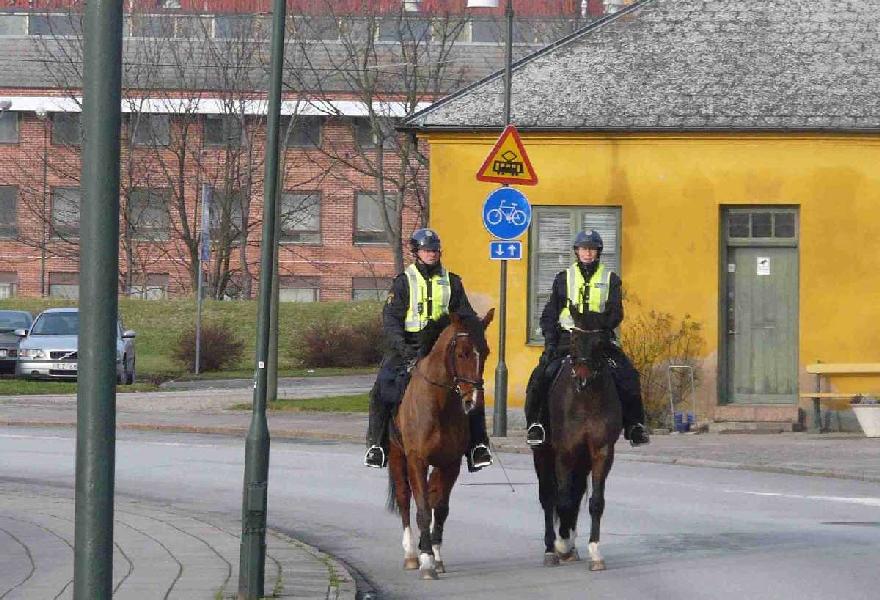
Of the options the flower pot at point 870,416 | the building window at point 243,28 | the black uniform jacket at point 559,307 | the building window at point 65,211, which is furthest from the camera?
the building window at point 65,211

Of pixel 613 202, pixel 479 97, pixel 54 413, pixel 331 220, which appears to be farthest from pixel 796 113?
pixel 331 220

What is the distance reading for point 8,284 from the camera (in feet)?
220

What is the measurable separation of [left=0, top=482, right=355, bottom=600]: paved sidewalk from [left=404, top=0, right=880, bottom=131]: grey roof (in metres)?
12.9

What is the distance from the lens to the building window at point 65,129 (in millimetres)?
63250

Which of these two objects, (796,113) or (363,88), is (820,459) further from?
(363,88)

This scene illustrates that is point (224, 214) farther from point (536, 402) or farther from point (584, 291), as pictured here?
point (584, 291)

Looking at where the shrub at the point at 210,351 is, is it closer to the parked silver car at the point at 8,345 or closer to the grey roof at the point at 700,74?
the parked silver car at the point at 8,345

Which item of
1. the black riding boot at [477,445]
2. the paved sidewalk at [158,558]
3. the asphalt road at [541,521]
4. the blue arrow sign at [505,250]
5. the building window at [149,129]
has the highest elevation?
the building window at [149,129]

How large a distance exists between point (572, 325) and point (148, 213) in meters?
50.3

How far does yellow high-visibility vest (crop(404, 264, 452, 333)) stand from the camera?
12.8 meters

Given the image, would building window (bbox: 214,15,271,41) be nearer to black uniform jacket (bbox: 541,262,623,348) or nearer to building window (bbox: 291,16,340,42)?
building window (bbox: 291,16,340,42)

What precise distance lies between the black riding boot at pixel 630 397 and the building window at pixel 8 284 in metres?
55.8

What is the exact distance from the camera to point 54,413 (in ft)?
97.2

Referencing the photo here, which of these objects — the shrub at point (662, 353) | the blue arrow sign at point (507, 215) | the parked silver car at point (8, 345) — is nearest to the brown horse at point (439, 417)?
the blue arrow sign at point (507, 215)
